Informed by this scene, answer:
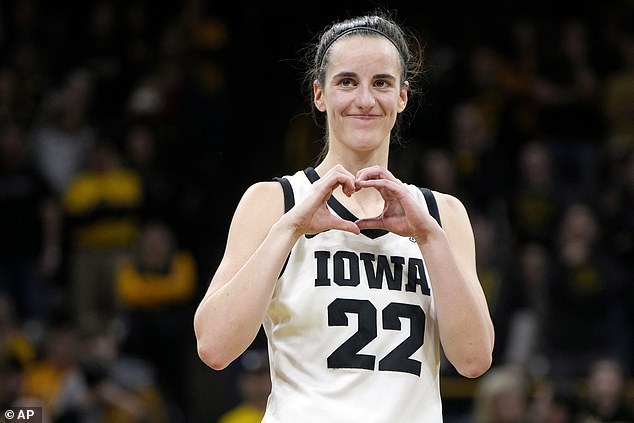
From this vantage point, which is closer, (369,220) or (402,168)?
(369,220)

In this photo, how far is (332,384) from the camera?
350cm

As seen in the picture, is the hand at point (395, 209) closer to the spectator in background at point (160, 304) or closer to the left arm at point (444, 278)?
the left arm at point (444, 278)

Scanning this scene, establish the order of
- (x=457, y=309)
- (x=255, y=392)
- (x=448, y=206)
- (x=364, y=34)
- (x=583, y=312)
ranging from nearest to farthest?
(x=457, y=309) < (x=364, y=34) < (x=448, y=206) < (x=255, y=392) < (x=583, y=312)

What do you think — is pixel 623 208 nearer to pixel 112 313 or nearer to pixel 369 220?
pixel 112 313

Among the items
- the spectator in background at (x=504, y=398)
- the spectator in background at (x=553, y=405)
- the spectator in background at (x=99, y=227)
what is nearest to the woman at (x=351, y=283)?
the spectator in background at (x=504, y=398)

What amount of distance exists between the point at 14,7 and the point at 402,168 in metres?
4.60

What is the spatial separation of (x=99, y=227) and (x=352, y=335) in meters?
Answer: 7.26

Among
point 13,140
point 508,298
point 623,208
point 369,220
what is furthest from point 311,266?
point 13,140

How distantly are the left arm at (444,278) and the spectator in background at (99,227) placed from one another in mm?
7120

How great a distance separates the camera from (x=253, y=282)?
11.2 ft

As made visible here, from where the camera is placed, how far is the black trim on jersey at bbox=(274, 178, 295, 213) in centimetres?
369

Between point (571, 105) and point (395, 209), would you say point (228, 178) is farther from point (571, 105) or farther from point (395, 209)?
point (395, 209)

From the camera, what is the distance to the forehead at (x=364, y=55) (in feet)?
12.0

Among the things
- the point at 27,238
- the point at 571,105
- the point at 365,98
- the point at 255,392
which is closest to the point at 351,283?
the point at 365,98
